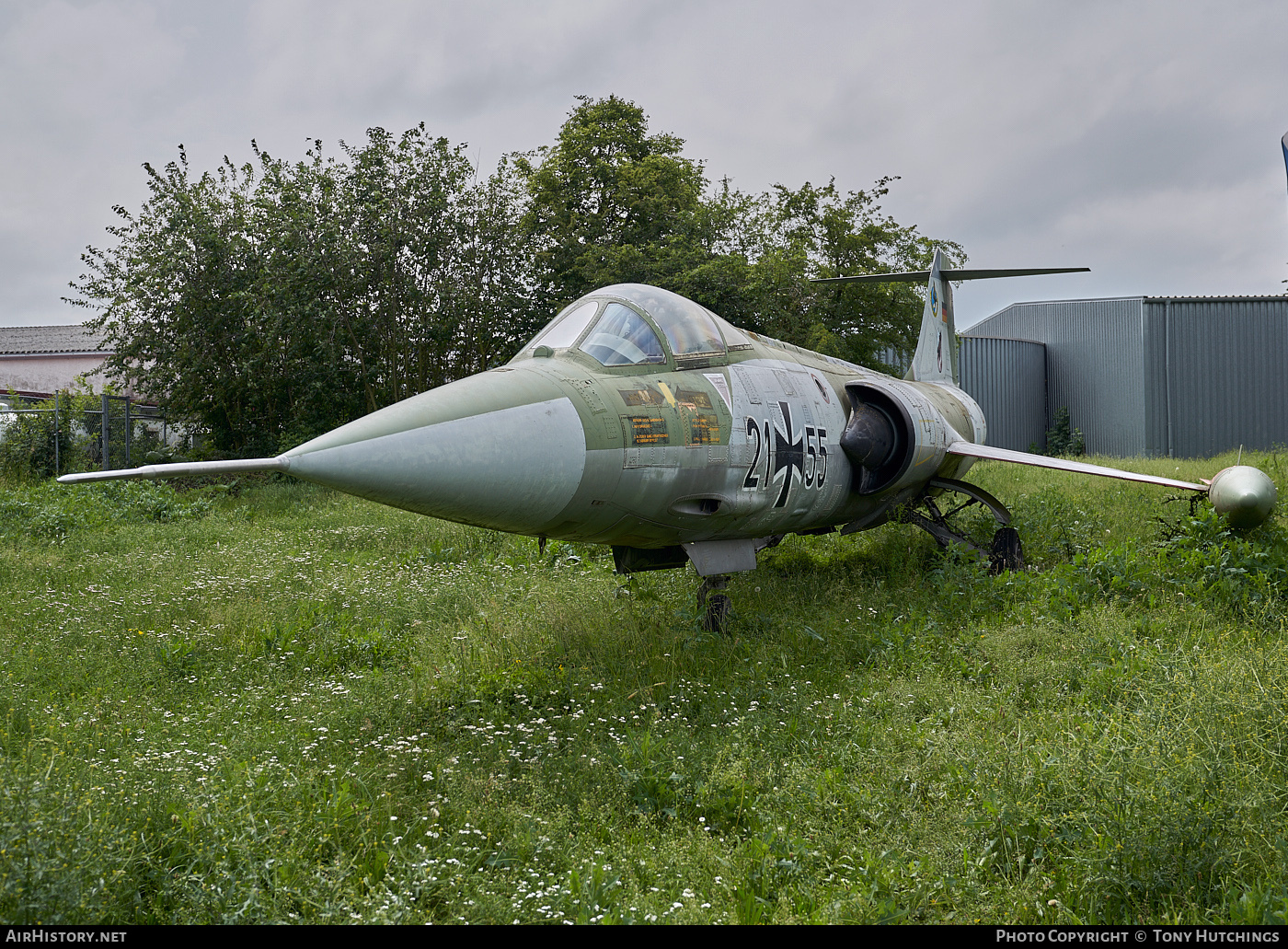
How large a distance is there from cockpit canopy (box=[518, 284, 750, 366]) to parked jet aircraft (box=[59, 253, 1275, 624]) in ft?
0.04

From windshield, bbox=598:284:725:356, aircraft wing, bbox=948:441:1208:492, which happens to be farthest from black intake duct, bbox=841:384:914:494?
windshield, bbox=598:284:725:356

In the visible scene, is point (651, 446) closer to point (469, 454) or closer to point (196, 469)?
point (469, 454)

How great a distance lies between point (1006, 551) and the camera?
9.07 m

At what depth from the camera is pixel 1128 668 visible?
5.50 metres

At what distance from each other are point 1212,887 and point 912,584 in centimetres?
550

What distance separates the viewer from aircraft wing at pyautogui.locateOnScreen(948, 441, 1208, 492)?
26.0 feet

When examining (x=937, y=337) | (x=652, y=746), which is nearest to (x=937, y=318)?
(x=937, y=337)

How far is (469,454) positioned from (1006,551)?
22.4ft

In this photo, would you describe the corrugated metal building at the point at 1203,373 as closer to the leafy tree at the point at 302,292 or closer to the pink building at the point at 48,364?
the leafy tree at the point at 302,292

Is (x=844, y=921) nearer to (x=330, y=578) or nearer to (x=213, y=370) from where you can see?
(x=330, y=578)

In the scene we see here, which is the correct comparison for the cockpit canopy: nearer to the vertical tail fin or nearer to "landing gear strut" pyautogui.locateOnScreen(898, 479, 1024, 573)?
"landing gear strut" pyautogui.locateOnScreen(898, 479, 1024, 573)

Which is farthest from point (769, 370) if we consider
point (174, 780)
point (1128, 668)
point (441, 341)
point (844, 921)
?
point (441, 341)

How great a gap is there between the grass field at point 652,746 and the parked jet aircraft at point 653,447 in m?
0.97

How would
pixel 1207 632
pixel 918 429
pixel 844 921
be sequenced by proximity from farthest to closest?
pixel 918 429 → pixel 1207 632 → pixel 844 921
